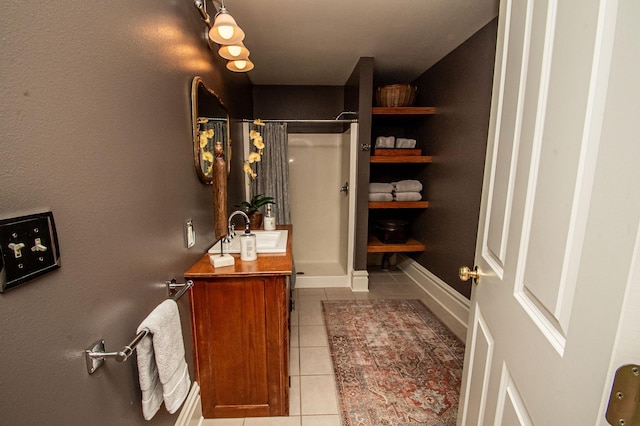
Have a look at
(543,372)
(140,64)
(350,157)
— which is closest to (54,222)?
(140,64)

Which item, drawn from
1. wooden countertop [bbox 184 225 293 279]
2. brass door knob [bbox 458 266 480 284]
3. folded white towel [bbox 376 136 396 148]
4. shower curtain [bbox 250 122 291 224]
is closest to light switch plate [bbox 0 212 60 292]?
wooden countertop [bbox 184 225 293 279]

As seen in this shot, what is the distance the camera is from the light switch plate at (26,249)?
465mm

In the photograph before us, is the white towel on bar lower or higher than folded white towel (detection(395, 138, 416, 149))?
lower

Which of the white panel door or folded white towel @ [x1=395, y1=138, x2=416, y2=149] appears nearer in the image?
the white panel door

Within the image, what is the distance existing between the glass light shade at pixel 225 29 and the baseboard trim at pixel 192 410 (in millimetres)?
1780

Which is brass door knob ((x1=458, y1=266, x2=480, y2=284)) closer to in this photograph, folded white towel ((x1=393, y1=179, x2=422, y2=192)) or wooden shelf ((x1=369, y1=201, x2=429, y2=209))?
wooden shelf ((x1=369, y1=201, x2=429, y2=209))

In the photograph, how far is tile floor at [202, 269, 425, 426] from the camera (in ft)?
4.80

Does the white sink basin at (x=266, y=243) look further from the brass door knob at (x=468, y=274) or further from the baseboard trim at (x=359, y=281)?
the baseboard trim at (x=359, y=281)

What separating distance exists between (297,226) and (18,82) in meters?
3.15

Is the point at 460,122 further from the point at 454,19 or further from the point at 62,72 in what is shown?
the point at 62,72

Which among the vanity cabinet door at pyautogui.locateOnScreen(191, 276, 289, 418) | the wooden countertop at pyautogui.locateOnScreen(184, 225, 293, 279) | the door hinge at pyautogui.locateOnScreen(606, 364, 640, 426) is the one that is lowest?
the vanity cabinet door at pyautogui.locateOnScreen(191, 276, 289, 418)

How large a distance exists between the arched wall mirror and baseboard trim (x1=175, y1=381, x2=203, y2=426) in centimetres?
114

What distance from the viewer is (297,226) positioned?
3.62 metres

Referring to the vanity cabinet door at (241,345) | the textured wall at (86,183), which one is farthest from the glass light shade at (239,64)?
the vanity cabinet door at (241,345)
